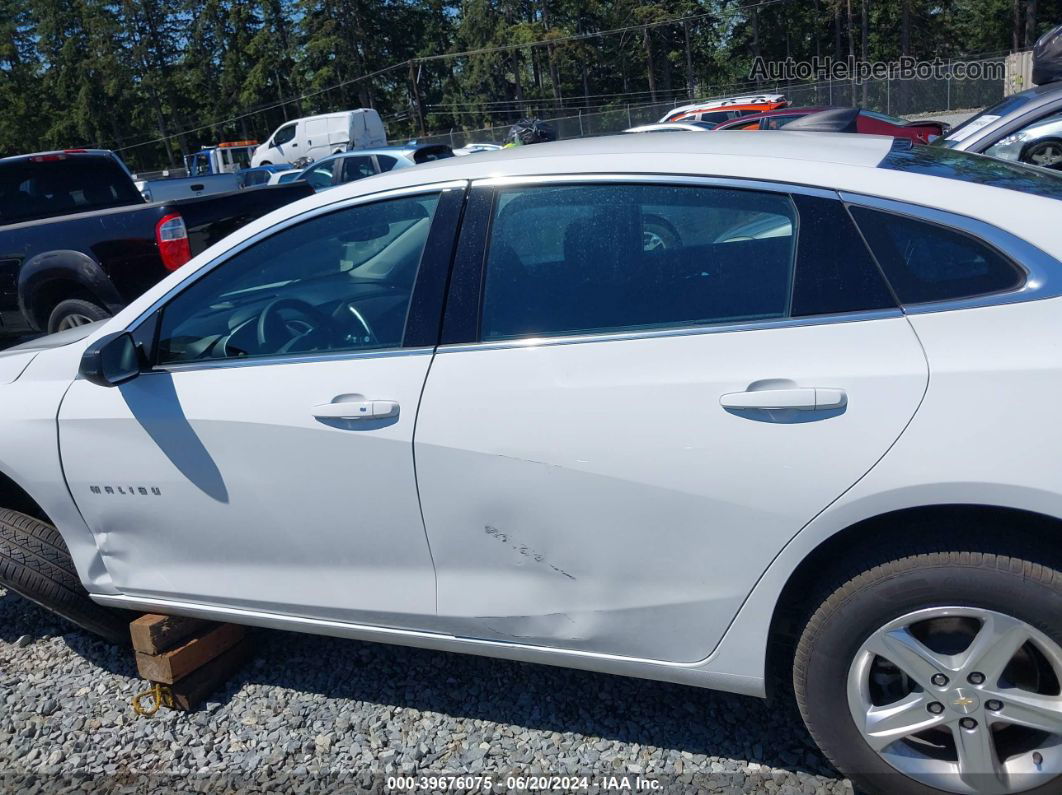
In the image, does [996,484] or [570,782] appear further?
[570,782]

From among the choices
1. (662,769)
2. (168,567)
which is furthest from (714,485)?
(168,567)

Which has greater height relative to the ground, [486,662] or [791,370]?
[791,370]

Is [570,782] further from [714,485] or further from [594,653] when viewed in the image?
[714,485]

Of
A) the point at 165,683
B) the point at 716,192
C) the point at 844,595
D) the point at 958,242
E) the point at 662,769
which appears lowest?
the point at 662,769

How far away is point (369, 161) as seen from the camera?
18.4m

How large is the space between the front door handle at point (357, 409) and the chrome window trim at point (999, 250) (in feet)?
4.25

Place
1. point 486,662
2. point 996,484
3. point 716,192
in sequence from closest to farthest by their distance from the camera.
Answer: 1. point 996,484
2. point 716,192
3. point 486,662

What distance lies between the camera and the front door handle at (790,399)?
2.03 metres

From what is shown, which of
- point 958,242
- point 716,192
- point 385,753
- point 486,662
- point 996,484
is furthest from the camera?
point 486,662

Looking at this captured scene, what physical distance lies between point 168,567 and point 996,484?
2432 mm

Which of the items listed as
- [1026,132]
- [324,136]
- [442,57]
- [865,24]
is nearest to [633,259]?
[1026,132]

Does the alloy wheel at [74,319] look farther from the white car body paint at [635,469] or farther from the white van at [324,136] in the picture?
the white van at [324,136]

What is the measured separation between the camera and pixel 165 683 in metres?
3.00

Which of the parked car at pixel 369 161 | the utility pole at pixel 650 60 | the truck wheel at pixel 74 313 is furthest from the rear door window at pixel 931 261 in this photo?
the utility pole at pixel 650 60
